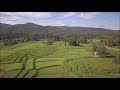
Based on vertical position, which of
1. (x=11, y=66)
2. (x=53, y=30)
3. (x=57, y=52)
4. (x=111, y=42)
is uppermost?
(x=53, y=30)

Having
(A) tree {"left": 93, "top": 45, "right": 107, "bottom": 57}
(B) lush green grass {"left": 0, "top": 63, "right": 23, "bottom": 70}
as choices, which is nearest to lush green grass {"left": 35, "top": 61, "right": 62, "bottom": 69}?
(B) lush green grass {"left": 0, "top": 63, "right": 23, "bottom": 70}

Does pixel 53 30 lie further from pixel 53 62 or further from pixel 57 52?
pixel 53 62

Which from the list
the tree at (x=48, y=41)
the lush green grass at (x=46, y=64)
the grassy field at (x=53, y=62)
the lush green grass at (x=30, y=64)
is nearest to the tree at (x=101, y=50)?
the grassy field at (x=53, y=62)

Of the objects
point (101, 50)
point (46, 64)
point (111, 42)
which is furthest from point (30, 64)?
point (111, 42)

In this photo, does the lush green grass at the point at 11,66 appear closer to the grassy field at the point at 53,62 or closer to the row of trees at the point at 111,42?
the grassy field at the point at 53,62

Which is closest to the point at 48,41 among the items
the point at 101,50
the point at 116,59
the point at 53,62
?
the point at 53,62

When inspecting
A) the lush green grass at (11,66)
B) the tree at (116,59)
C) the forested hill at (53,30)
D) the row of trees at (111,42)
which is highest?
the forested hill at (53,30)

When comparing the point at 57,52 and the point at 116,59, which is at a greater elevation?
the point at 57,52

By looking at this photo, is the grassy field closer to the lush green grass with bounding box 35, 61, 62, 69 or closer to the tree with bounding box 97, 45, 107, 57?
the lush green grass with bounding box 35, 61, 62, 69

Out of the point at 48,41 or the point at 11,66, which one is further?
the point at 48,41
